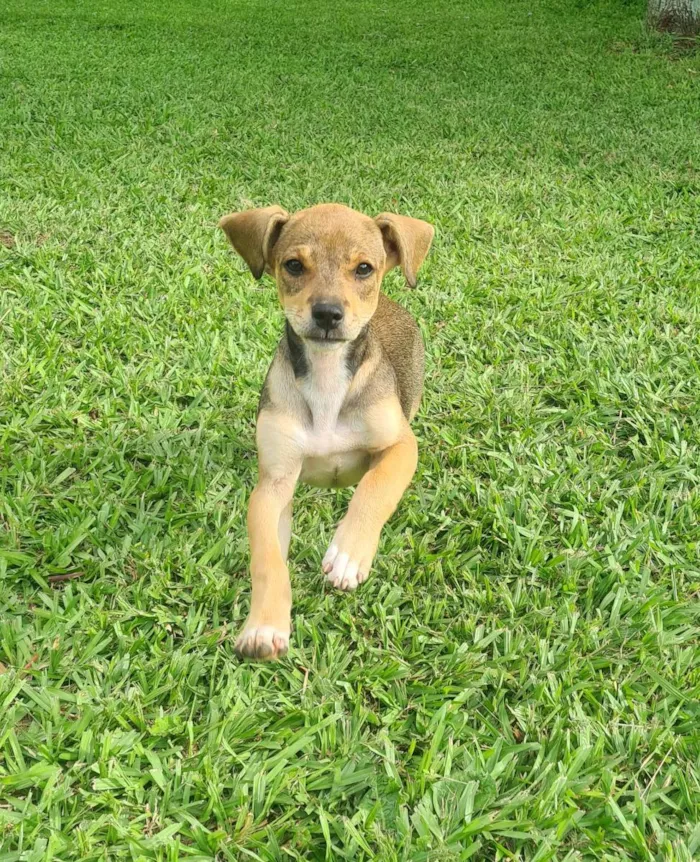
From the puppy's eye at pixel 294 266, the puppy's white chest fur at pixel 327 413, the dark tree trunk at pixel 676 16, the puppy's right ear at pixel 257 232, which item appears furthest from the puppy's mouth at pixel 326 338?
the dark tree trunk at pixel 676 16

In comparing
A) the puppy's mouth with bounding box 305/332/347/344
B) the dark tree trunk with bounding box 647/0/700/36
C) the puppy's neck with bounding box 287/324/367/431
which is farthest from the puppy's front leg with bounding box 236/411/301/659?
the dark tree trunk with bounding box 647/0/700/36


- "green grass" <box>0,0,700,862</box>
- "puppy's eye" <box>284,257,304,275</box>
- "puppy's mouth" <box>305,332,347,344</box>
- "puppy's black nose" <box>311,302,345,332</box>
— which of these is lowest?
"green grass" <box>0,0,700,862</box>

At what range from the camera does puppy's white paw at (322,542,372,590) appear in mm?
2973

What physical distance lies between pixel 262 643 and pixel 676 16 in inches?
661

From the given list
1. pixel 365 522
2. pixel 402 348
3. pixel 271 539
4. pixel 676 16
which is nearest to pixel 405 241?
pixel 402 348

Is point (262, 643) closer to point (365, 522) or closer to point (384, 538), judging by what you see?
point (365, 522)

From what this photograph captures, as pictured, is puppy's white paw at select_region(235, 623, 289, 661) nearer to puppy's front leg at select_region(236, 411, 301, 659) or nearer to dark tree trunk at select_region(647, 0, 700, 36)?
puppy's front leg at select_region(236, 411, 301, 659)

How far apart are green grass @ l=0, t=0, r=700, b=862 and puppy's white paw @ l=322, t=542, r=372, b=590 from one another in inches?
13.8

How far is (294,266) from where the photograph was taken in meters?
3.36

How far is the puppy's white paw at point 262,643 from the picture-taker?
2789 mm

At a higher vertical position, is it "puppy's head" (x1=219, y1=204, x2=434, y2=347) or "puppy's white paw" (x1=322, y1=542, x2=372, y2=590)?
"puppy's head" (x1=219, y1=204, x2=434, y2=347)

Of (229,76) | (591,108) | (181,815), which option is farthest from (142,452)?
(229,76)

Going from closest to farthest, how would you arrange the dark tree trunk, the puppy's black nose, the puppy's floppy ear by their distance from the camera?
the puppy's black nose → the puppy's floppy ear → the dark tree trunk

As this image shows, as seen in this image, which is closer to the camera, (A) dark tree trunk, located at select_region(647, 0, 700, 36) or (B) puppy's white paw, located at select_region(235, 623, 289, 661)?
(B) puppy's white paw, located at select_region(235, 623, 289, 661)
